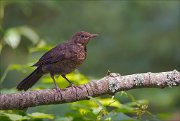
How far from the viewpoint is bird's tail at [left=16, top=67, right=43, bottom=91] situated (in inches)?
207

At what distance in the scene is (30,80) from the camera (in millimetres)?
5328

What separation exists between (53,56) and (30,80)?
299 mm

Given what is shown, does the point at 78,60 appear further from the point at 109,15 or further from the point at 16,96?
the point at 109,15

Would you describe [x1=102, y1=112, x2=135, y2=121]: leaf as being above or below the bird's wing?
below

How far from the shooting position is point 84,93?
4.50 meters

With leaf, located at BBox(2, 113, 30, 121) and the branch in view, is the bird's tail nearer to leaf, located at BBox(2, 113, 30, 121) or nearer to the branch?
the branch

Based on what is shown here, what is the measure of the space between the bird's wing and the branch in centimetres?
84

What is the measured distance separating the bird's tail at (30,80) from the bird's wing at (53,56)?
115 mm

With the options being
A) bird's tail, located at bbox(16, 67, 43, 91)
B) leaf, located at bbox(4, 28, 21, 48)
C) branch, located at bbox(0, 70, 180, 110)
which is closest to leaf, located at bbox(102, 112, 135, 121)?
branch, located at bbox(0, 70, 180, 110)

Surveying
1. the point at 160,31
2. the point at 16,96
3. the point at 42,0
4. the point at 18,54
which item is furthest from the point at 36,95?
the point at 160,31

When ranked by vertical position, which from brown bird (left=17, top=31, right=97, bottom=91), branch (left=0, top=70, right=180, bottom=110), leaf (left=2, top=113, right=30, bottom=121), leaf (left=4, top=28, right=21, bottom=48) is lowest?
leaf (left=2, top=113, right=30, bottom=121)

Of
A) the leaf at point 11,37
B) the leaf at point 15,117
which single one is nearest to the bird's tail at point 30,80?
the leaf at point 11,37

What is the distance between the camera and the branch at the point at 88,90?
4.34 meters

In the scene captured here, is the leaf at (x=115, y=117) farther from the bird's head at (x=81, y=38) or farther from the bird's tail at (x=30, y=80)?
the bird's head at (x=81, y=38)
